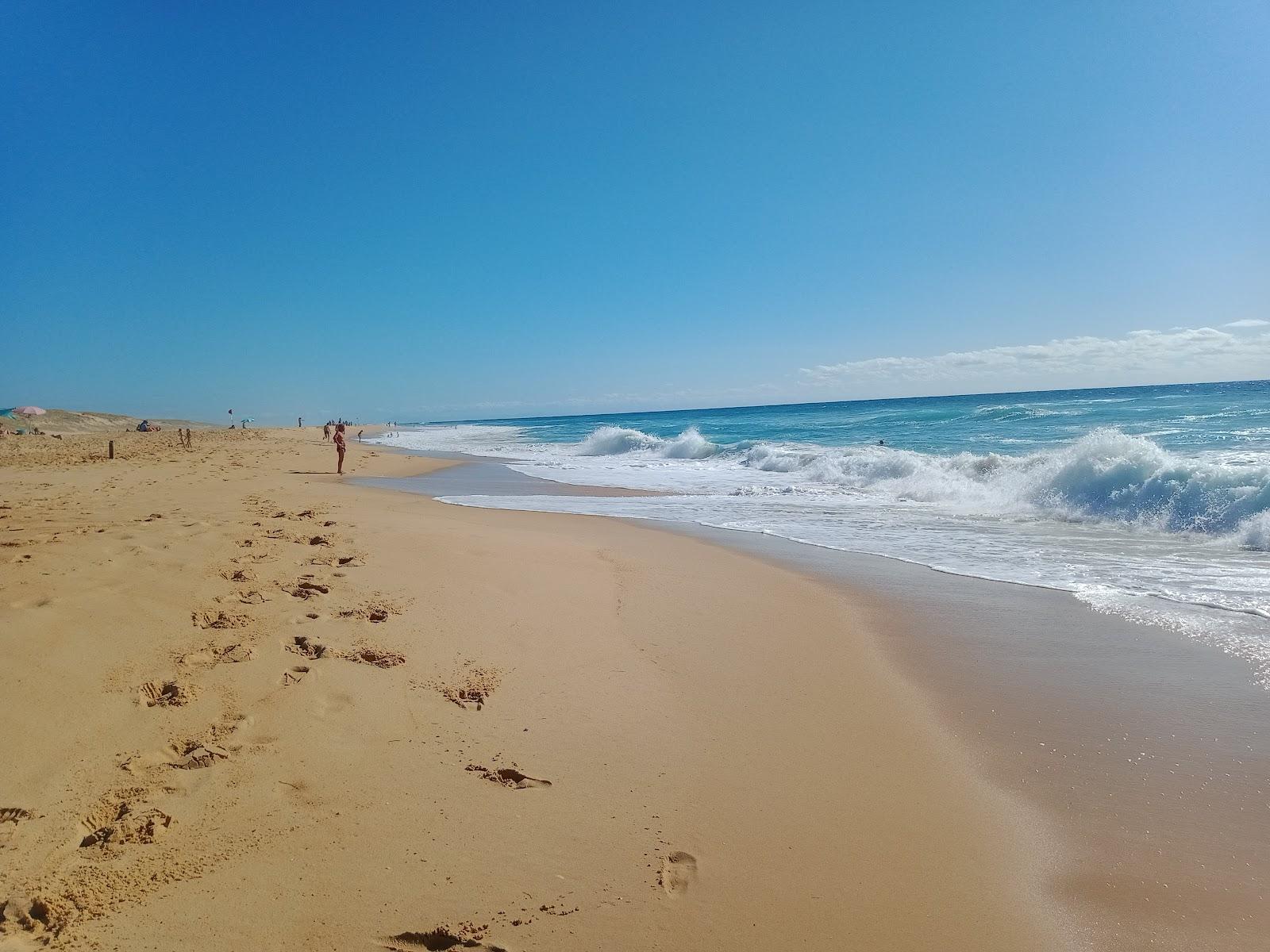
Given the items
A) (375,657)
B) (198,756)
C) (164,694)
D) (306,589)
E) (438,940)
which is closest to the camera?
(438,940)

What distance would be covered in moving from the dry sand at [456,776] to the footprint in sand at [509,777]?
12mm

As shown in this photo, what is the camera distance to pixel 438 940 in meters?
2.10

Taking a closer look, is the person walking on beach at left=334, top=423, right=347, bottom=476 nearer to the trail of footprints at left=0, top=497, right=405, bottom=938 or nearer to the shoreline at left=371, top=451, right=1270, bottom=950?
the trail of footprints at left=0, top=497, right=405, bottom=938

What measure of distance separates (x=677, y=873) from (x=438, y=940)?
0.88m

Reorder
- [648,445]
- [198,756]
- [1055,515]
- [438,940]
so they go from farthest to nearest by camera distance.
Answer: [648,445] < [1055,515] < [198,756] < [438,940]

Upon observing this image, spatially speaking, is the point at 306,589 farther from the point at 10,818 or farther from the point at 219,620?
the point at 10,818

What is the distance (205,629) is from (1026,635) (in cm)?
587

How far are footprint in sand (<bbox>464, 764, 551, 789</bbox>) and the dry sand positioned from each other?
0.01m

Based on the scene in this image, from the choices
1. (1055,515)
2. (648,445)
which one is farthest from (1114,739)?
(648,445)

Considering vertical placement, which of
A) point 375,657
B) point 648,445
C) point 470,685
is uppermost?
point 648,445

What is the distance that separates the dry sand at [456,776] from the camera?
2209mm

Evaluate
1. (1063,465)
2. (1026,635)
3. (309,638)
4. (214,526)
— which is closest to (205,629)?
(309,638)

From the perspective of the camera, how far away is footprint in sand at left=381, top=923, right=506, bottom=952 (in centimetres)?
207

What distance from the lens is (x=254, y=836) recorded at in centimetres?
244
